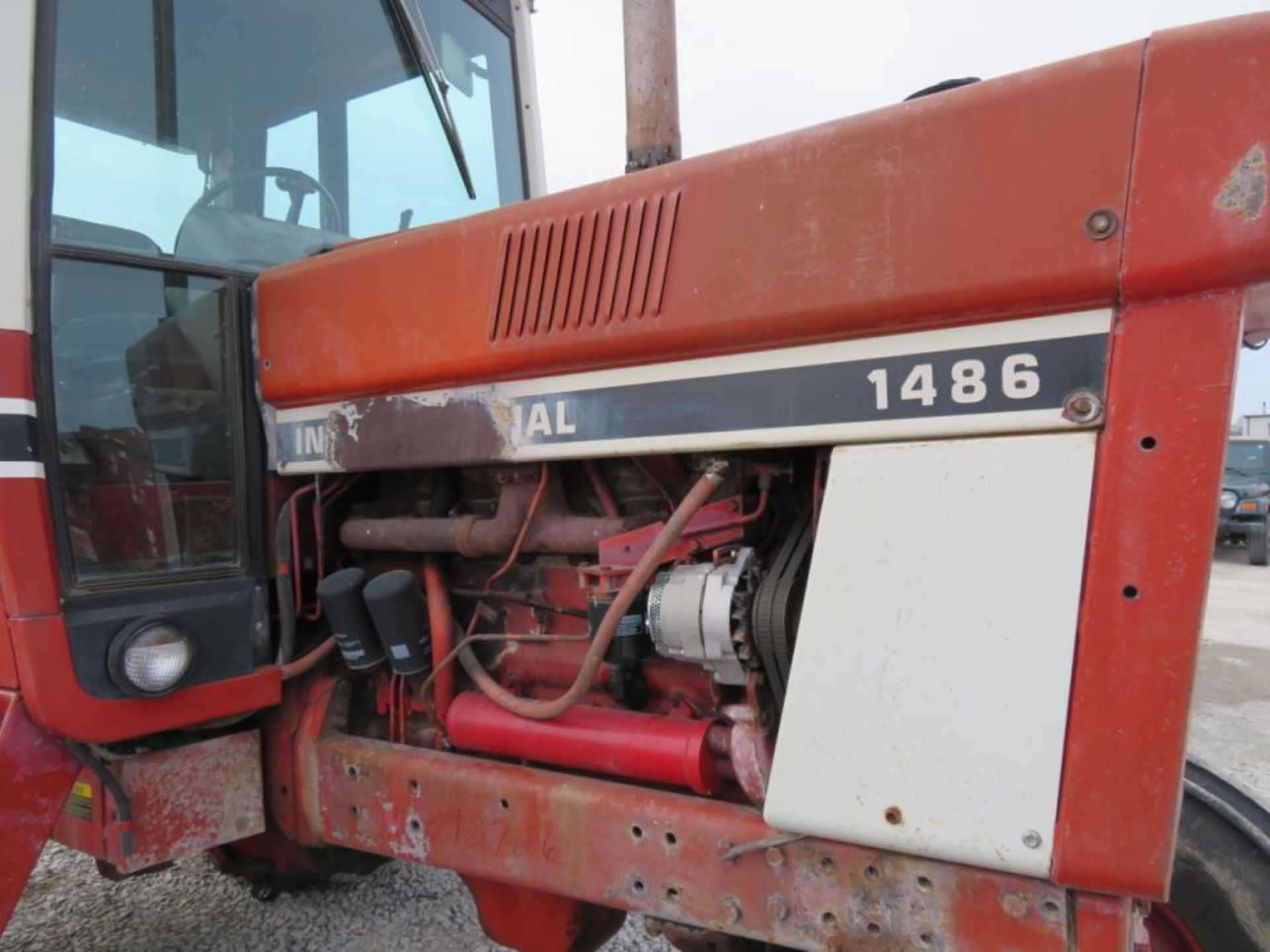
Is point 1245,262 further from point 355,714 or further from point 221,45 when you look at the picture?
point 221,45

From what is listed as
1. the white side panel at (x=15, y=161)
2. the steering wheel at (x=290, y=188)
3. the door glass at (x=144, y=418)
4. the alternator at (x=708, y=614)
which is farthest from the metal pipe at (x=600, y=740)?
the steering wheel at (x=290, y=188)

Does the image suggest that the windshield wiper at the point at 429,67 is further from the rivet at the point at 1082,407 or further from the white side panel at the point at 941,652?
the rivet at the point at 1082,407

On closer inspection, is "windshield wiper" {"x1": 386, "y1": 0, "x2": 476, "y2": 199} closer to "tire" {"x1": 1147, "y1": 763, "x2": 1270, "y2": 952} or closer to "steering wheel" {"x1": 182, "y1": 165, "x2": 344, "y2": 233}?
"steering wheel" {"x1": 182, "y1": 165, "x2": 344, "y2": 233}

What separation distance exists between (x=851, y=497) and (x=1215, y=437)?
0.49 metres

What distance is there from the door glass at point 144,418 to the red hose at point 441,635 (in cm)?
44

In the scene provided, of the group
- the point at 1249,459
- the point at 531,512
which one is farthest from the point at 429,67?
the point at 1249,459

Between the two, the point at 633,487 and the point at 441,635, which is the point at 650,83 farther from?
the point at 441,635

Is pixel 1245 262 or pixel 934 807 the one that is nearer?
pixel 1245 262

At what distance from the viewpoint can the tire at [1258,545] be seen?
11.9 m

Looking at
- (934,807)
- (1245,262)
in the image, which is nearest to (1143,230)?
(1245,262)

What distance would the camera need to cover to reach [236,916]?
286 cm

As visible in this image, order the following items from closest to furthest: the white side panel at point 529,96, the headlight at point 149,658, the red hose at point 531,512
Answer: the headlight at point 149,658 < the red hose at point 531,512 < the white side panel at point 529,96

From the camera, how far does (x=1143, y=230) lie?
1.29m

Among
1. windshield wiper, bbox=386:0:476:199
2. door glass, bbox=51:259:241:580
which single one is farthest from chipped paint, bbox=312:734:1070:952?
windshield wiper, bbox=386:0:476:199
